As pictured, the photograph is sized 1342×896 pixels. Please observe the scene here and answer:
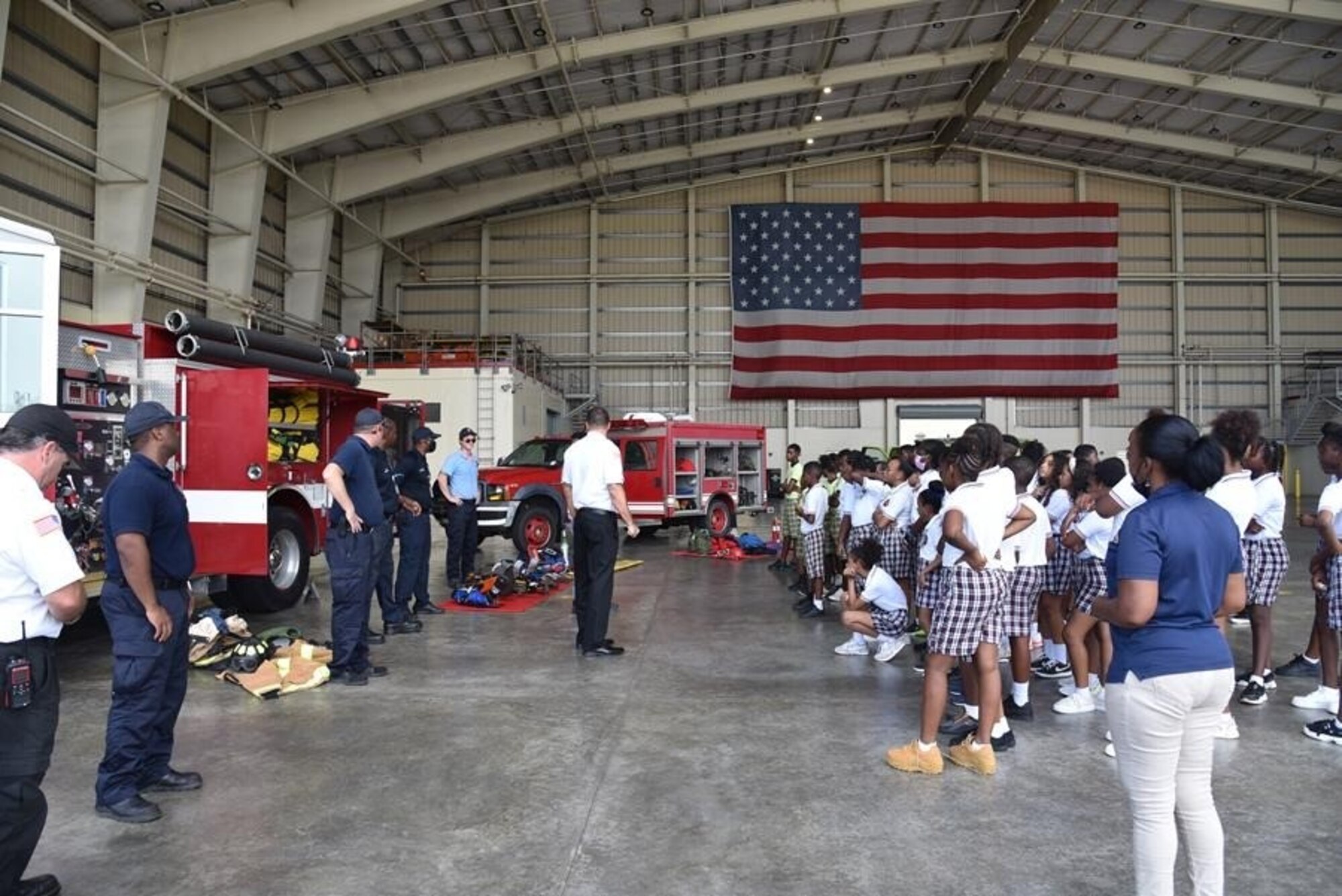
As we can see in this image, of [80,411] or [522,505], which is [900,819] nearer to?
[80,411]

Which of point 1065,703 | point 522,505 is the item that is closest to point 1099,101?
point 522,505

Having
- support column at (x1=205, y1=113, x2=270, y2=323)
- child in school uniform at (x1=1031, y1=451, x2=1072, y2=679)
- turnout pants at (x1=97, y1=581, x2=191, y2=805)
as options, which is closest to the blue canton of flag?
support column at (x1=205, y1=113, x2=270, y2=323)

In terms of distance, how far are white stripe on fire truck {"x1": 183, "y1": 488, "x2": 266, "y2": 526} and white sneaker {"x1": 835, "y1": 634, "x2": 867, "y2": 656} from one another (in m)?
4.54

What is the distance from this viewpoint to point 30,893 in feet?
9.29

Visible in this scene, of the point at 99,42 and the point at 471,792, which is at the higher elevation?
the point at 99,42

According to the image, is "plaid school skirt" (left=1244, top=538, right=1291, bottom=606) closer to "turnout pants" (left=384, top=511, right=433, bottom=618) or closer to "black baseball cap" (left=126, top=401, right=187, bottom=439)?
"black baseball cap" (left=126, top=401, right=187, bottom=439)

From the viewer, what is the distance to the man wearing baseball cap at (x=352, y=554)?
555 centimetres

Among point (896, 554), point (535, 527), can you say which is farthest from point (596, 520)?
point (535, 527)

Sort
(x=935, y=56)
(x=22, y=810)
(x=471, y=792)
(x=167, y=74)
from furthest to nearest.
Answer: (x=935, y=56) → (x=167, y=74) → (x=471, y=792) → (x=22, y=810)

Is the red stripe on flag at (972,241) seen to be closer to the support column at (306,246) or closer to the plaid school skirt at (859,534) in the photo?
the support column at (306,246)

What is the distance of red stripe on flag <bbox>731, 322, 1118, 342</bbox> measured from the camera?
2789cm

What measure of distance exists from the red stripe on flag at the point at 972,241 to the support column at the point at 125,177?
19.9 metres

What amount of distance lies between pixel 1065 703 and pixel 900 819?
2001 millimetres

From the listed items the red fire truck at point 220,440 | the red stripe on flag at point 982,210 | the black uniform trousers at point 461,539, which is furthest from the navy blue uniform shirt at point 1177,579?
the red stripe on flag at point 982,210
